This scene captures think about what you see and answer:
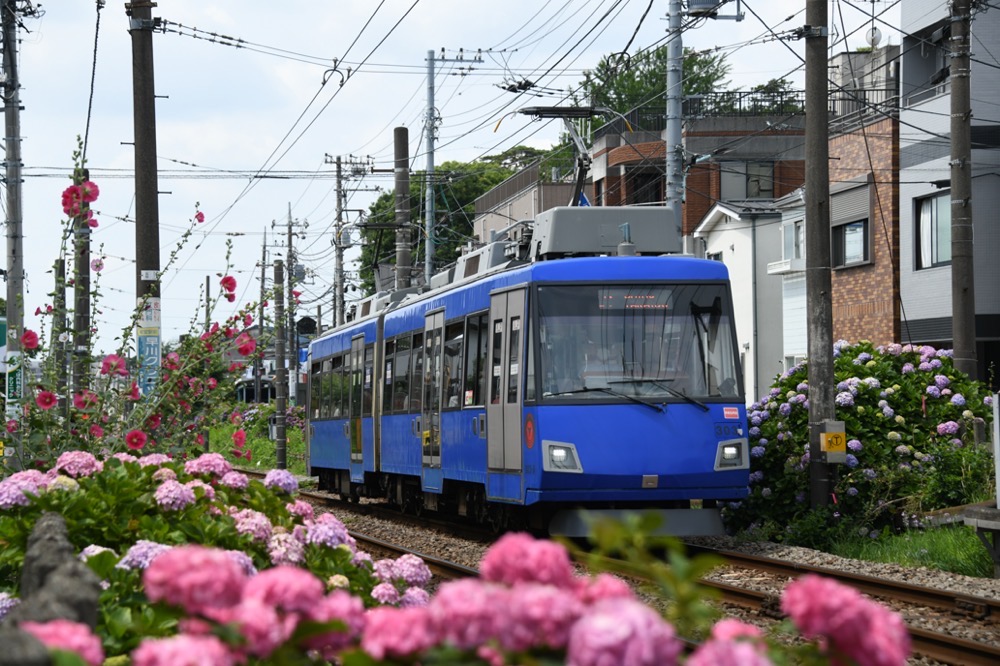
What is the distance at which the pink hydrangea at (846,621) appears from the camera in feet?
8.54

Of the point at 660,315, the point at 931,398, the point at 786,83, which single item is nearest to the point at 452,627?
the point at 660,315

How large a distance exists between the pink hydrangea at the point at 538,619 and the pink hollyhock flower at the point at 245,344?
28.8 ft

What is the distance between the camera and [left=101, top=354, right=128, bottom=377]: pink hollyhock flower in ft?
36.8

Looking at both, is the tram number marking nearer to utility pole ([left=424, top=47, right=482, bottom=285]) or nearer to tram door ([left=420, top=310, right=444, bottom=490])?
tram door ([left=420, top=310, right=444, bottom=490])

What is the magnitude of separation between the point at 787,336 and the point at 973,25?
12.7 metres

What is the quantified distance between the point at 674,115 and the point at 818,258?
Answer: 550 centimetres

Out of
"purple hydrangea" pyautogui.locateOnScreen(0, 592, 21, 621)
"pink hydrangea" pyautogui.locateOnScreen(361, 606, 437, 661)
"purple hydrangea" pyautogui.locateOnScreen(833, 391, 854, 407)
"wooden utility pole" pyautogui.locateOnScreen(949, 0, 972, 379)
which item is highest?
"wooden utility pole" pyautogui.locateOnScreen(949, 0, 972, 379)

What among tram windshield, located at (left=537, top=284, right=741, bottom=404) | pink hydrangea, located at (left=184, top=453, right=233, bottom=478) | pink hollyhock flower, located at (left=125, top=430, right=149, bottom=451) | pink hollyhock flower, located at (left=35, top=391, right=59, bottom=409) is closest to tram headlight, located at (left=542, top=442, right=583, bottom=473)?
tram windshield, located at (left=537, top=284, right=741, bottom=404)

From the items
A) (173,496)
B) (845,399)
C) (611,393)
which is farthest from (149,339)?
(173,496)

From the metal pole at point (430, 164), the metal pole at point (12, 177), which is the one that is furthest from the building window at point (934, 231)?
the metal pole at point (12, 177)

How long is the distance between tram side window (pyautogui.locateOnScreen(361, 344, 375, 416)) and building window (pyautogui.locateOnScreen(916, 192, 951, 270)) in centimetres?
1495

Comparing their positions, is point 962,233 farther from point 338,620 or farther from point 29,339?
point 338,620

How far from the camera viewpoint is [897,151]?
35125 mm

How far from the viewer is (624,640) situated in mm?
2420
